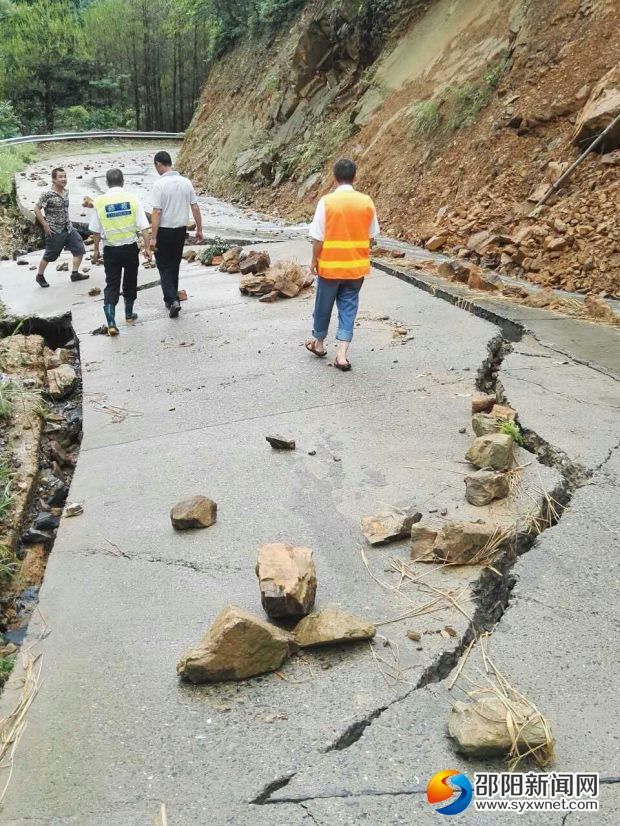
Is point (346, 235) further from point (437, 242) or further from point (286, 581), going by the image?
point (437, 242)

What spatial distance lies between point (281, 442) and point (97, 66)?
52568 mm

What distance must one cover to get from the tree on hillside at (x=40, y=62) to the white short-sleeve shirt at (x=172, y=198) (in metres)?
44.8

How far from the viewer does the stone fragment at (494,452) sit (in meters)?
4.00

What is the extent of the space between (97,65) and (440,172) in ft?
150

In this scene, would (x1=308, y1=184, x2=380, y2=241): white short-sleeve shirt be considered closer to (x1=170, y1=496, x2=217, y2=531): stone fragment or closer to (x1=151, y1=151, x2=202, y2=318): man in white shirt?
(x1=151, y1=151, x2=202, y2=318): man in white shirt

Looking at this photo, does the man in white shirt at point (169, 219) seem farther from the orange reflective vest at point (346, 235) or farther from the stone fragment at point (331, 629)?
the stone fragment at point (331, 629)

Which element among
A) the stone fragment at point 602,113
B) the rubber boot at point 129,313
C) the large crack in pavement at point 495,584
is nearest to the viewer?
the large crack in pavement at point 495,584

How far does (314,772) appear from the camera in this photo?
2.18 metres

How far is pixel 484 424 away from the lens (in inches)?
174

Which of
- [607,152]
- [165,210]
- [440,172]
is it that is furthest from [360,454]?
[440,172]

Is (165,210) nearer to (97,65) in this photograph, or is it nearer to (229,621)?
(229,621)


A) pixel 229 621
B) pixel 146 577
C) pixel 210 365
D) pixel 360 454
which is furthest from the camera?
pixel 210 365

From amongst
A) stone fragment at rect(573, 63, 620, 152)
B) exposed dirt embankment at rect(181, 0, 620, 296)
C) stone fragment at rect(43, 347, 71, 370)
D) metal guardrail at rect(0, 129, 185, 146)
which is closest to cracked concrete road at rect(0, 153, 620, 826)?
stone fragment at rect(43, 347, 71, 370)

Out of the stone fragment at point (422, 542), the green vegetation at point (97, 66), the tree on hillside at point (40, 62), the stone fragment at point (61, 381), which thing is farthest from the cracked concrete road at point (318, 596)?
the tree on hillside at point (40, 62)
